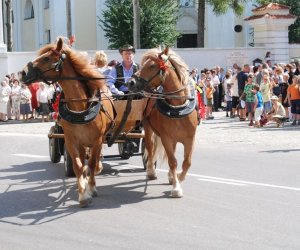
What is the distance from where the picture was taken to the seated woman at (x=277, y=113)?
20.7 metres

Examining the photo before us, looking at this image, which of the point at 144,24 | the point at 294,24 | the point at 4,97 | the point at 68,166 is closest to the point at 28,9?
the point at 144,24

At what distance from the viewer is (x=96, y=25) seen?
45.7 meters

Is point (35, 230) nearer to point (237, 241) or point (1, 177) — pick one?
point (237, 241)

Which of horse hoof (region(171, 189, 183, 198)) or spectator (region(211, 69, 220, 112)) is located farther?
spectator (region(211, 69, 220, 112))

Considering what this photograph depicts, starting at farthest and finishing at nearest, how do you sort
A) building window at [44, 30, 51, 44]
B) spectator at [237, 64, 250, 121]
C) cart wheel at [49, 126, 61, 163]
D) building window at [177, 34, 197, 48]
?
1. building window at [177, 34, 197, 48]
2. building window at [44, 30, 51, 44]
3. spectator at [237, 64, 250, 121]
4. cart wheel at [49, 126, 61, 163]

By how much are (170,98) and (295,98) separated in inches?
464

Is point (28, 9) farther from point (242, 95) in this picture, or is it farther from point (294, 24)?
point (242, 95)

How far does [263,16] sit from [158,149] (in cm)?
2098

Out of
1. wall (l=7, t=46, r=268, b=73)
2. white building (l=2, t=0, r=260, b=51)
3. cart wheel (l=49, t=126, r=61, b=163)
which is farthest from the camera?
white building (l=2, t=0, r=260, b=51)

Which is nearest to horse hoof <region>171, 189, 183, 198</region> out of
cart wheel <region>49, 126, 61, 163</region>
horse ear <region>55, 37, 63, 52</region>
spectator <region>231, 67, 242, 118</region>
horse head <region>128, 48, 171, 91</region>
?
horse head <region>128, 48, 171, 91</region>

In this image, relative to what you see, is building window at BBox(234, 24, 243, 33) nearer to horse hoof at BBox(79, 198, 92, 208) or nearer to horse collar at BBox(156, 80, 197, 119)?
horse collar at BBox(156, 80, 197, 119)

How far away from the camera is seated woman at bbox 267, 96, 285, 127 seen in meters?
20.7

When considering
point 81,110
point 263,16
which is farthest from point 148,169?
point 263,16

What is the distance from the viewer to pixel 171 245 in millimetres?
7141
